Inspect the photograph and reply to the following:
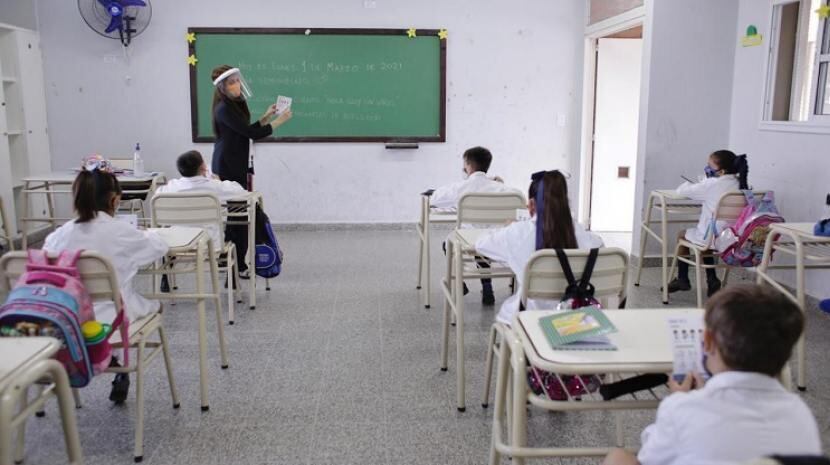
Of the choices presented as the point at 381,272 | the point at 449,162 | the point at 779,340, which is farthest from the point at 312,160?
the point at 779,340

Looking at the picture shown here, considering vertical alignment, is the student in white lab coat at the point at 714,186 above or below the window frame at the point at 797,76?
below

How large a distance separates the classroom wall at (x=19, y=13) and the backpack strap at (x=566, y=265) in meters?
5.83

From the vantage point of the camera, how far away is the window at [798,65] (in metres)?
4.21

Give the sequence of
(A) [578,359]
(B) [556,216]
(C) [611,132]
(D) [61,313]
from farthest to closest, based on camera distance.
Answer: (C) [611,132]
(B) [556,216]
(D) [61,313]
(A) [578,359]

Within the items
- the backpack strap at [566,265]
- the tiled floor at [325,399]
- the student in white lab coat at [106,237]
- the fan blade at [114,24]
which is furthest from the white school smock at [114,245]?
the fan blade at [114,24]

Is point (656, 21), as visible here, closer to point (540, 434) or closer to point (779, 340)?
point (540, 434)

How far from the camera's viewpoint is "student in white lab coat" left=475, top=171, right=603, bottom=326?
7.61 feet

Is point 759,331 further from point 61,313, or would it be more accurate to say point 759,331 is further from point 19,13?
point 19,13

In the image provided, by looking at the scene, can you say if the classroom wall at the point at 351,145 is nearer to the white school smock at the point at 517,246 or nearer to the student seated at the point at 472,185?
the student seated at the point at 472,185

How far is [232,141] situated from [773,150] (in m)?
3.66

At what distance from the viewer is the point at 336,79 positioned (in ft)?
21.7

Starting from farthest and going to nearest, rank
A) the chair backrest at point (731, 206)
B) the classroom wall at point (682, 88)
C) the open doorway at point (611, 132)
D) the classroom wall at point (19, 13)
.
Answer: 1. the open doorway at point (611, 132)
2. the classroom wall at point (19, 13)
3. the classroom wall at point (682, 88)
4. the chair backrest at point (731, 206)

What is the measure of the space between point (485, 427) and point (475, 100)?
4.65 m

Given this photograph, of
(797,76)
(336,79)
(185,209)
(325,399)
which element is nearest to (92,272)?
(325,399)
